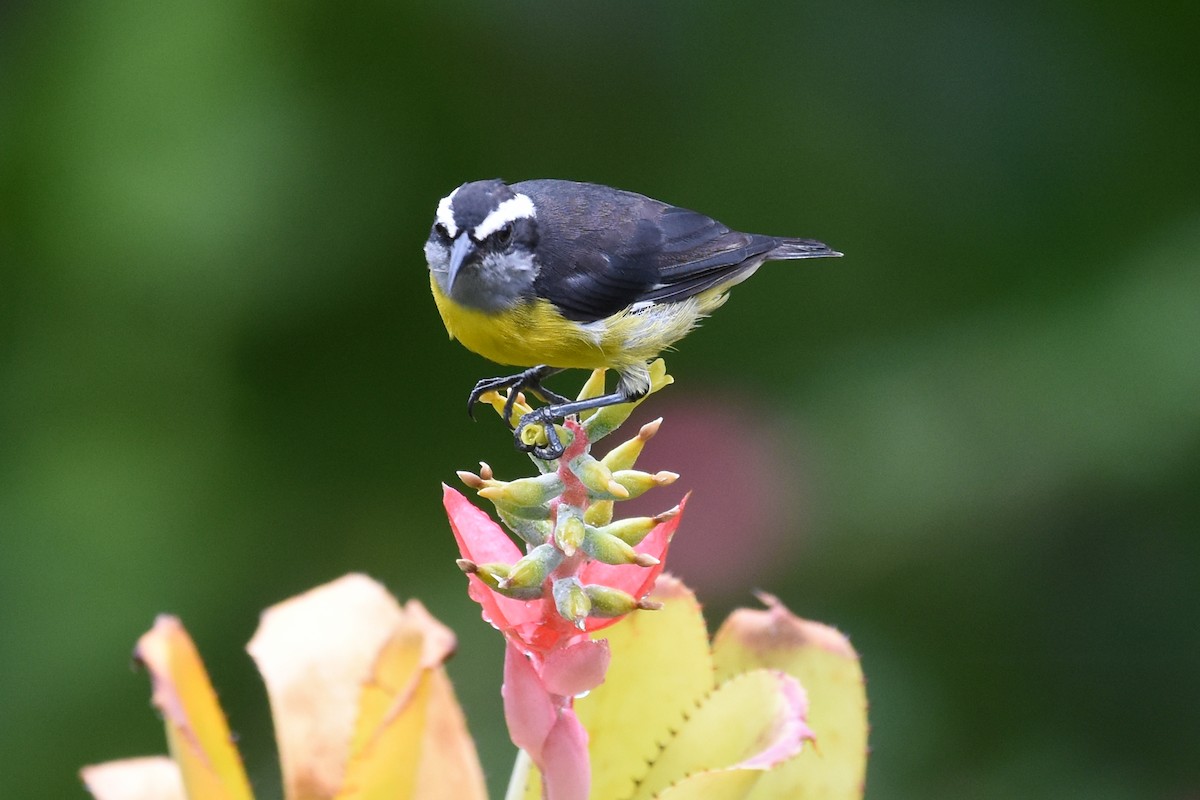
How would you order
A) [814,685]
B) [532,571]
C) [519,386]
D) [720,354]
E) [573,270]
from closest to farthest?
[532,571] → [814,685] → [519,386] → [573,270] → [720,354]

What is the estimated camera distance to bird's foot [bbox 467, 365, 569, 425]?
0.70 m

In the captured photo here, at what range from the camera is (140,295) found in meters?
1.51

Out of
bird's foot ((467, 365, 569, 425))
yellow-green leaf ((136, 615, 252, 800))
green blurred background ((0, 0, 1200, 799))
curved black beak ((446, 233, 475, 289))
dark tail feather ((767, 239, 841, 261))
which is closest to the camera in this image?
yellow-green leaf ((136, 615, 252, 800))

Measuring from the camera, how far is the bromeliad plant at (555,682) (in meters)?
0.43

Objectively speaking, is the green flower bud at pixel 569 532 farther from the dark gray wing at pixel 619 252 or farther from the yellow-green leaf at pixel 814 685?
the dark gray wing at pixel 619 252

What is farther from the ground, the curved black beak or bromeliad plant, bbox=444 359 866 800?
the curved black beak

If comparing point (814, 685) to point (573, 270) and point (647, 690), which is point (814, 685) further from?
point (573, 270)

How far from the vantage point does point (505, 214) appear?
0.89 metres

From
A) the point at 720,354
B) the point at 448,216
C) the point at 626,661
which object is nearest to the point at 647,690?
the point at 626,661

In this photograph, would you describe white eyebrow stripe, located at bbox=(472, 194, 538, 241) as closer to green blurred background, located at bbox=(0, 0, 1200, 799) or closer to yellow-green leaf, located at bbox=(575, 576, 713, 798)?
yellow-green leaf, located at bbox=(575, 576, 713, 798)

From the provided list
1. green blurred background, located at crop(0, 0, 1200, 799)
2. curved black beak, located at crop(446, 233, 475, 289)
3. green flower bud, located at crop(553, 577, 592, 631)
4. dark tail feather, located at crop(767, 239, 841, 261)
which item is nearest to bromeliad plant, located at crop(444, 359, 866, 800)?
green flower bud, located at crop(553, 577, 592, 631)

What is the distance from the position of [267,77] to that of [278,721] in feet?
3.87

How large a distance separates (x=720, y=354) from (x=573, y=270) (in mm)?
710

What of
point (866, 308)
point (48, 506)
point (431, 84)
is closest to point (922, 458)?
point (866, 308)
